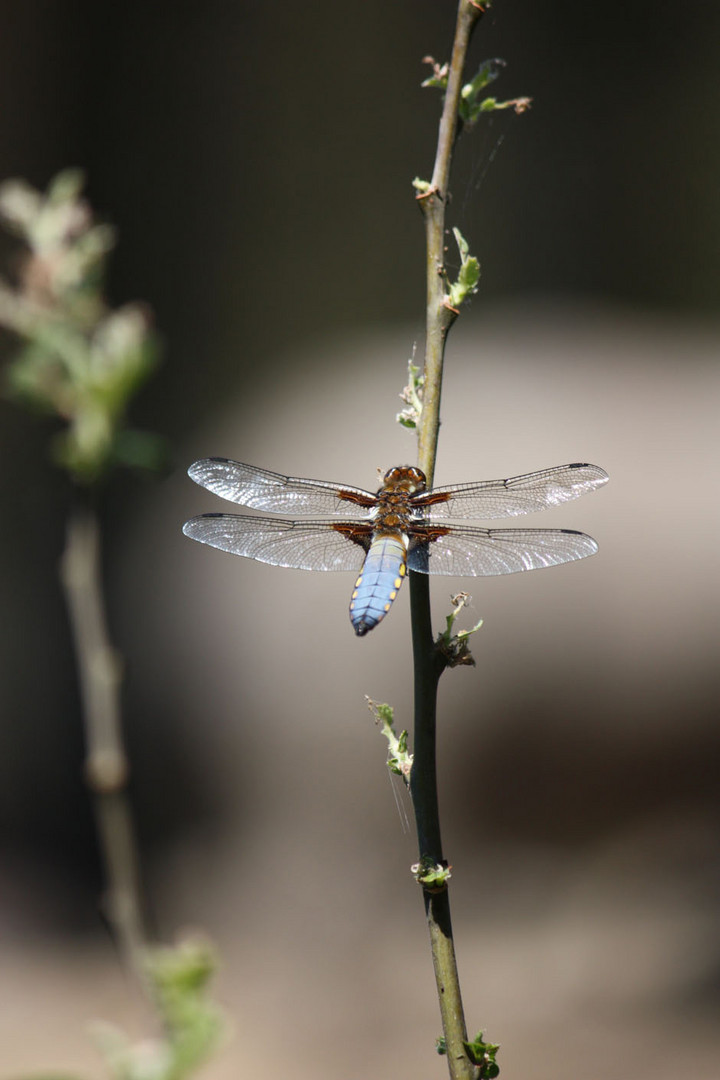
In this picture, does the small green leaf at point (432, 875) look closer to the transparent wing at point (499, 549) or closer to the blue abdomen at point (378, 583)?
the blue abdomen at point (378, 583)

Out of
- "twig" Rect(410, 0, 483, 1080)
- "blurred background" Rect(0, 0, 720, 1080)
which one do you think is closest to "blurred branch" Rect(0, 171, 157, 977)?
"twig" Rect(410, 0, 483, 1080)

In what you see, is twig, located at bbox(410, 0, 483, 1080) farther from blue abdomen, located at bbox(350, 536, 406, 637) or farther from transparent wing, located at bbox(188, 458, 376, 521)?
transparent wing, located at bbox(188, 458, 376, 521)

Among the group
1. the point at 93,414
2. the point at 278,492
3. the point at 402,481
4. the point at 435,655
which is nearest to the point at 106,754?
the point at 93,414

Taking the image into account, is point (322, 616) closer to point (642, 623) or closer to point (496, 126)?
point (642, 623)

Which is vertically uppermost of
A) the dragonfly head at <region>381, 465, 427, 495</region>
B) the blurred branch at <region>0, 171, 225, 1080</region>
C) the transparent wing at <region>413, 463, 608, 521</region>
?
the transparent wing at <region>413, 463, 608, 521</region>

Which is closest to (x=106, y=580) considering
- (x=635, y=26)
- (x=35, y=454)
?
(x=35, y=454)

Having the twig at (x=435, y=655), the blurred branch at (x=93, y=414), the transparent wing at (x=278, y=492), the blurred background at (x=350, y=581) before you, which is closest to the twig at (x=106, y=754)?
the blurred branch at (x=93, y=414)

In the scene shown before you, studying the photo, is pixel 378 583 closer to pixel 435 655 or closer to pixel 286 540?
pixel 286 540
